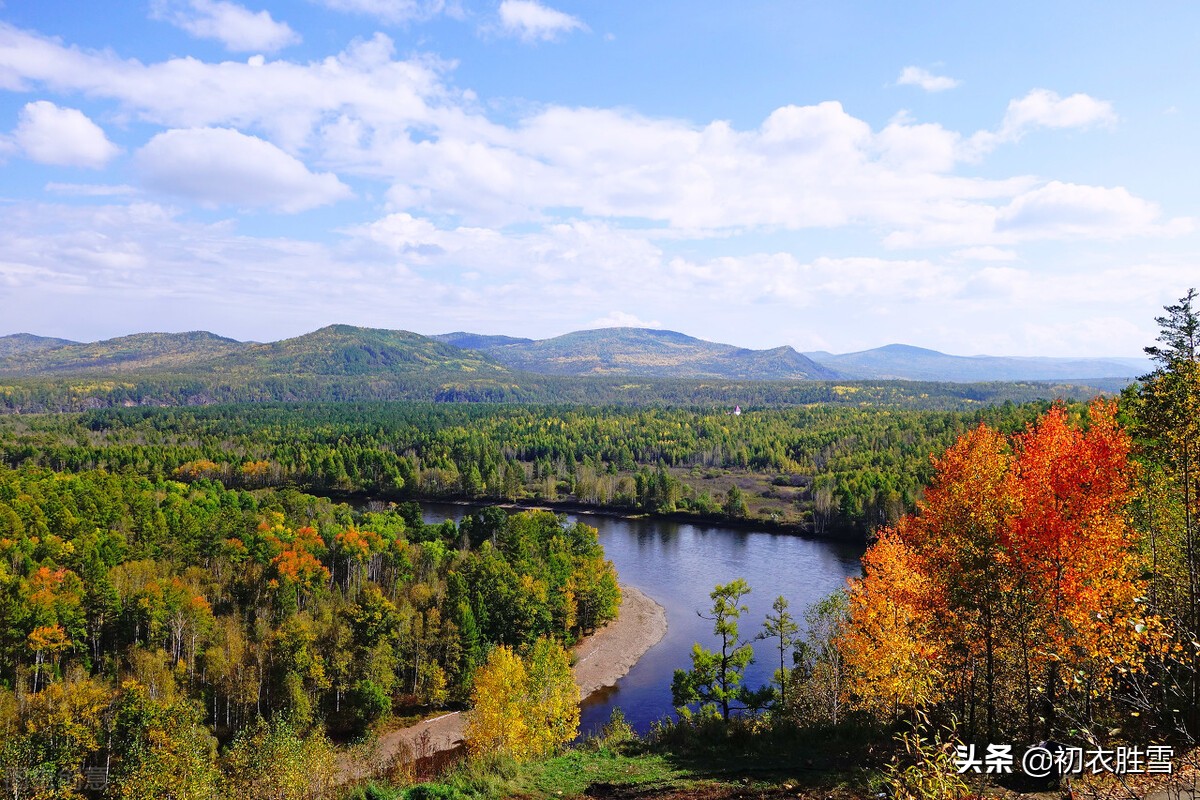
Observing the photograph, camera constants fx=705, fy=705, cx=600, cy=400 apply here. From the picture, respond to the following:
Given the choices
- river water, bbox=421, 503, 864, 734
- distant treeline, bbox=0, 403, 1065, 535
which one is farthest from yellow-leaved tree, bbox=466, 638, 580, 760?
distant treeline, bbox=0, 403, 1065, 535

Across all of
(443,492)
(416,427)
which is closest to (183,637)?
(443,492)

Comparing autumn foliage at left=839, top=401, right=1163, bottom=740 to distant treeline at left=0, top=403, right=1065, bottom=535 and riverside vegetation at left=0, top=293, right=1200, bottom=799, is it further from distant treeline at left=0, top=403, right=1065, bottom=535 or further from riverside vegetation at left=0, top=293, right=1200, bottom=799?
distant treeline at left=0, top=403, right=1065, bottom=535

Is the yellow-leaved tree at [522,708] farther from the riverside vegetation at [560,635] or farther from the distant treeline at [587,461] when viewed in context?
the distant treeline at [587,461]

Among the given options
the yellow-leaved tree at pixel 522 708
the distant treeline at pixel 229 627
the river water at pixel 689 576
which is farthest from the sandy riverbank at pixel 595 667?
the yellow-leaved tree at pixel 522 708

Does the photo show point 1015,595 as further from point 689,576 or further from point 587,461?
A: point 587,461

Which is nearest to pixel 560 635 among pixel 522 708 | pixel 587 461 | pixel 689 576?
pixel 522 708

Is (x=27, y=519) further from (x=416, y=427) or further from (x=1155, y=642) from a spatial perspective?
(x=416, y=427)
